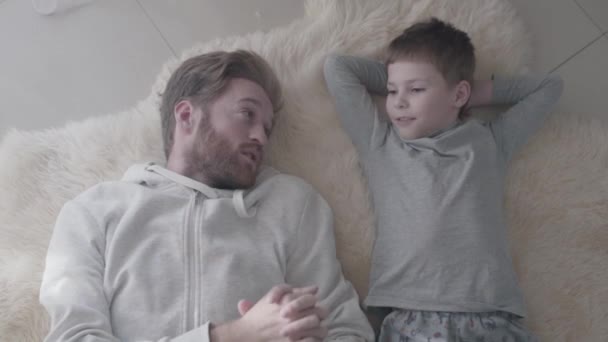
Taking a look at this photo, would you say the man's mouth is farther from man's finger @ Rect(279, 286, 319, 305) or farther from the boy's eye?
man's finger @ Rect(279, 286, 319, 305)

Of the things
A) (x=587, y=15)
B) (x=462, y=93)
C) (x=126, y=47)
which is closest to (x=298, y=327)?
(x=462, y=93)

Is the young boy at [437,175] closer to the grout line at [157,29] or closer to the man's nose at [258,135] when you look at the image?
the man's nose at [258,135]

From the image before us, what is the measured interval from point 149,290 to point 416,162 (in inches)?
27.1

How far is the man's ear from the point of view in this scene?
1231 millimetres

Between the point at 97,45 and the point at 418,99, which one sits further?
the point at 97,45

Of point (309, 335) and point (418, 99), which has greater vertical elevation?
point (418, 99)

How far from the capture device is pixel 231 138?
117 cm

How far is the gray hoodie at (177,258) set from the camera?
3.33ft

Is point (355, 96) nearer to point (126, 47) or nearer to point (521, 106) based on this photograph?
point (521, 106)

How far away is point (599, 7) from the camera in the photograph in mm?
1629

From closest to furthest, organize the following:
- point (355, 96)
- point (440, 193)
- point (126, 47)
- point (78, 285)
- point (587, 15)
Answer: point (78, 285) < point (440, 193) < point (355, 96) < point (126, 47) < point (587, 15)

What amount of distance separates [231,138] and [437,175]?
1.66 feet

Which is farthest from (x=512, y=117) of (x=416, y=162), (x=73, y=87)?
(x=73, y=87)

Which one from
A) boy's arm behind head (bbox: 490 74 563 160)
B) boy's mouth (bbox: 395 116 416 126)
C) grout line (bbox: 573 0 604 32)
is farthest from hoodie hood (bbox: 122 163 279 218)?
grout line (bbox: 573 0 604 32)
